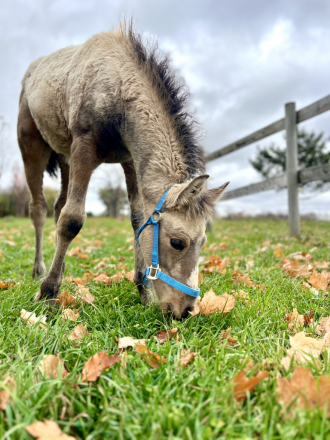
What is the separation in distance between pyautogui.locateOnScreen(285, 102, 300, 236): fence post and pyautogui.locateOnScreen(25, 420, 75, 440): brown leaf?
643cm

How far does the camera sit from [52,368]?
1.38m

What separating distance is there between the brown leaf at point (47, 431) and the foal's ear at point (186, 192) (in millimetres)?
1431

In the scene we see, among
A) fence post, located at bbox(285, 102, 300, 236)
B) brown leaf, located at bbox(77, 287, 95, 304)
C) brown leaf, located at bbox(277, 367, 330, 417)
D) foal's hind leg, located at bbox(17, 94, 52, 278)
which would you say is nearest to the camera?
brown leaf, located at bbox(277, 367, 330, 417)

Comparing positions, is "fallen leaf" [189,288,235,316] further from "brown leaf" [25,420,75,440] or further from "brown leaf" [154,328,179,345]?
"brown leaf" [25,420,75,440]

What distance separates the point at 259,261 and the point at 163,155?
2.47 metres

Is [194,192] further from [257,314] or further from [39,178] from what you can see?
[39,178]

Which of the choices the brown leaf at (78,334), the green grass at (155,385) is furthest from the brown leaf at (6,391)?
the brown leaf at (78,334)

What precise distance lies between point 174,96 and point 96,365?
2.17 meters

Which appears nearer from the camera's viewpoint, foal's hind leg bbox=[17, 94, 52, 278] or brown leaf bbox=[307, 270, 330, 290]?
brown leaf bbox=[307, 270, 330, 290]

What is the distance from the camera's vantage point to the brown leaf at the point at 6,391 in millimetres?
1106

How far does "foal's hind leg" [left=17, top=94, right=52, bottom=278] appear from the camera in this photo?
12.4 ft

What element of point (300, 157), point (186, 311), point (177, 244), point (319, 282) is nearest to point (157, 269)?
point (177, 244)

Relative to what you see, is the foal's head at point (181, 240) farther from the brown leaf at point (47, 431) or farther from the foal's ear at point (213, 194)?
the brown leaf at point (47, 431)

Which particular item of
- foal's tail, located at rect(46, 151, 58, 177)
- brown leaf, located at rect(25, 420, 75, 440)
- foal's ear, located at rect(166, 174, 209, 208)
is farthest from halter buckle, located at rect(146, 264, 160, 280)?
foal's tail, located at rect(46, 151, 58, 177)
